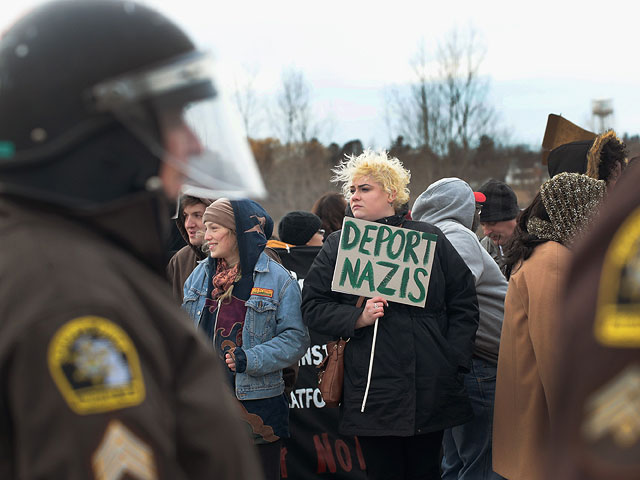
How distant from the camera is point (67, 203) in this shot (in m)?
1.32

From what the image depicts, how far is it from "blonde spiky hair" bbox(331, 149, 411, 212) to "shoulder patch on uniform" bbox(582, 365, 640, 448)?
11.8ft

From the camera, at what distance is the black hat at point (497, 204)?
6.17 m

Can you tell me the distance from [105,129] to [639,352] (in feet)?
3.17

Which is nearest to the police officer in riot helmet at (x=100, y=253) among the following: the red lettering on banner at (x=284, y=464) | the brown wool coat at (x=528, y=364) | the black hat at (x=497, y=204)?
the brown wool coat at (x=528, y=364)

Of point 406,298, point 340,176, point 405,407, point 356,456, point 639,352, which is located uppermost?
point 639,352

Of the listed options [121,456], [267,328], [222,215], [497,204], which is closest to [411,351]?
[267,328]

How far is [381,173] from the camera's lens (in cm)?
458

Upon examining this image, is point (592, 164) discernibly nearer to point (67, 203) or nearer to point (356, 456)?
point (356, 456)

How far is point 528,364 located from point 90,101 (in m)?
3.04

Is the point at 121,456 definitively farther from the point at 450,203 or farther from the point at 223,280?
the point at 450,203

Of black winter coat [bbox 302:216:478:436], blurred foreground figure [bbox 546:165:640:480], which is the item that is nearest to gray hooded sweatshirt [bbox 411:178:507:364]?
black winter coat [bbox 302:216:478:436]

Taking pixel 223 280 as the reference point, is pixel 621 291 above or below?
above

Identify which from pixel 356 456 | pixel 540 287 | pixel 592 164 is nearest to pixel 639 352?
pixel 540 287

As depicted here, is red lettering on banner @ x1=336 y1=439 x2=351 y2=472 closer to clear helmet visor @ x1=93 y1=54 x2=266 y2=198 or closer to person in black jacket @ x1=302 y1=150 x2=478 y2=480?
person in black jacket @ x1=302 y1=150 x2=478 y2=480
